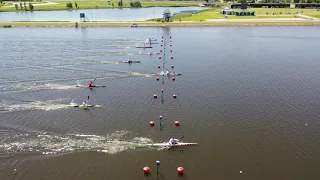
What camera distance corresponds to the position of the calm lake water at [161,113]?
1037 inches

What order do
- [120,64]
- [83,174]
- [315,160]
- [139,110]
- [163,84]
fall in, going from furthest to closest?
[120,64]
[163,84]
[139,110]
[315,160]
[83,174]

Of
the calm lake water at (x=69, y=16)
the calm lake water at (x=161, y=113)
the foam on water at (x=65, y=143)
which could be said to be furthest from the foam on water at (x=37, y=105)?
the calm lake water at (x=69, y=16)

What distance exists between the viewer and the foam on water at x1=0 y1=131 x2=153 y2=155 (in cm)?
2816

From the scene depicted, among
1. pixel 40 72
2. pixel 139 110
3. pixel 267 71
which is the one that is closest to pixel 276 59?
pixel 267 71

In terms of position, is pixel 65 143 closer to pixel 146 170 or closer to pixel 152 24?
pixel 146 170

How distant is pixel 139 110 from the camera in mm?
36469

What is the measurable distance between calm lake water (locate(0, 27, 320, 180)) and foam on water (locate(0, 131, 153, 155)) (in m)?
0.10

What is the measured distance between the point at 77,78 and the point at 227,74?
24.0m

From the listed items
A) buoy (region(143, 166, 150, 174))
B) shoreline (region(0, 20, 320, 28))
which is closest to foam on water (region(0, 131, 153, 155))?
buoy (region(143, 166, 150, 174))

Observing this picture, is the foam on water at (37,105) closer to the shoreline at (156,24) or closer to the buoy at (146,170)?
the buoy at (146,170)

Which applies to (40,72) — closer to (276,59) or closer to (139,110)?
(139,110)

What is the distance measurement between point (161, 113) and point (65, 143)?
11697 mm

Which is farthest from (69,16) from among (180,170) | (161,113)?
(180,170)

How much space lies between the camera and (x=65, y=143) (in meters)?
29.0
